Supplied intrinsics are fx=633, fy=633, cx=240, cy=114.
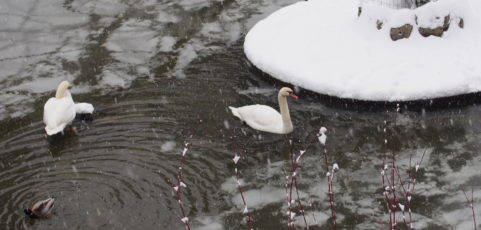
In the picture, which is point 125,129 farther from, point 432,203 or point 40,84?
point 432,203

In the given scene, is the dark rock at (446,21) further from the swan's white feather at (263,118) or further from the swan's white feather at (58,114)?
the swan's white feather at (58,114)

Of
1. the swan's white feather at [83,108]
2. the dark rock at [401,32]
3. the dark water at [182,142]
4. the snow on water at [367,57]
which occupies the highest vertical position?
the dark rock at [401,32]

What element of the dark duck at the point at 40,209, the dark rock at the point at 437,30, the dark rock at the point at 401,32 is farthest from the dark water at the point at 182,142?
the dark rock at the point at 401,32

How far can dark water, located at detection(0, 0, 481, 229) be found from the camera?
704 centimetres

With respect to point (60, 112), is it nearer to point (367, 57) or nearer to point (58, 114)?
point (58, 114)

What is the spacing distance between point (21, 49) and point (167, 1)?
3430 millimetres

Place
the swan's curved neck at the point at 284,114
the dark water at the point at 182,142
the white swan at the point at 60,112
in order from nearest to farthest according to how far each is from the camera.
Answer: the dark water at the point at 182,142, the swan's curved neck at the point at 284,114, the white swan at the point at 60,112

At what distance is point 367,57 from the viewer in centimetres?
981

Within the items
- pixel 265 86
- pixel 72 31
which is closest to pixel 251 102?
pixel 265 86

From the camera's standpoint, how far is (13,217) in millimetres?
7152

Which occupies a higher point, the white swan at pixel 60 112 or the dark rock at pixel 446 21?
the dark rock at pixel 446 21

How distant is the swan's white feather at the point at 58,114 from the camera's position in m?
8.47

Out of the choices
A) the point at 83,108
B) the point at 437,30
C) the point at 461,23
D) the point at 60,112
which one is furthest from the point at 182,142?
the point at 461,23

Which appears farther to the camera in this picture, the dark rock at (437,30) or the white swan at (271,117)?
the dark rock at (437,30)
